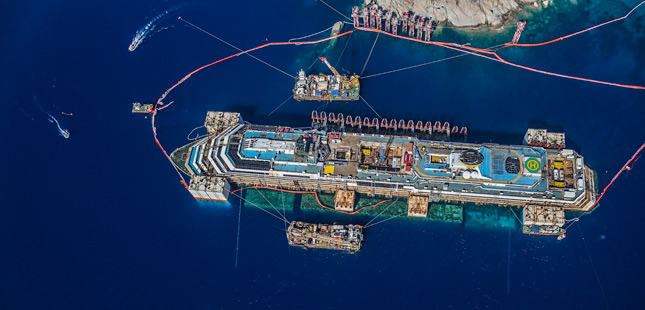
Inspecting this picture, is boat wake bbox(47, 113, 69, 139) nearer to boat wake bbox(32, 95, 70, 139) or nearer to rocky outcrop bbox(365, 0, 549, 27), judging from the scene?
boat wake bbox(32, 95, 70, 139)

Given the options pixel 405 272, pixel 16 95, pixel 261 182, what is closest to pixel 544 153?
pixel 405 272

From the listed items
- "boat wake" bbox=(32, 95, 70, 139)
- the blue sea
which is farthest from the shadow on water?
"boat wake" bbox=(32, 95, 70, 139)

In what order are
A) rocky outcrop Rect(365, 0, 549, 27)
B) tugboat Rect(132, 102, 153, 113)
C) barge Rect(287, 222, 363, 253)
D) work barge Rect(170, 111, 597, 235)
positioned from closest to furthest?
work barge Rect(170, 111, 597, 235) < barge Rect(287, 222, 363, 253) < tugboat Rect(132, 102, 153, 113) < rocky outcrop Rect(365, 0, 549, 27)

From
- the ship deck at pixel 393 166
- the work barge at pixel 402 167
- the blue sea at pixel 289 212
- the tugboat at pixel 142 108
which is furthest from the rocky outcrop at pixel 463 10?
the tugboat at pixel 142 108

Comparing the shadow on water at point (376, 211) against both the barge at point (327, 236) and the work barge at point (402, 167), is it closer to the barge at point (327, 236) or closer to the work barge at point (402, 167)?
the work barge at point (402, 167)

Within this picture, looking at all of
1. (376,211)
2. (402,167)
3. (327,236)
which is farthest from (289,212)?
(402,167)

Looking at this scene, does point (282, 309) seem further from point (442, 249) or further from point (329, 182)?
point (442, 249)

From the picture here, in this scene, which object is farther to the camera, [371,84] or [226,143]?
[371,84]
